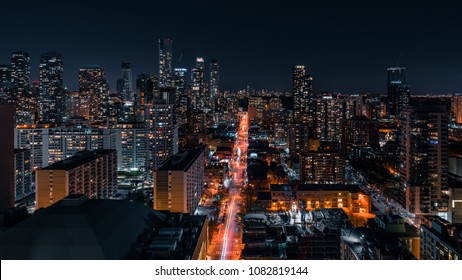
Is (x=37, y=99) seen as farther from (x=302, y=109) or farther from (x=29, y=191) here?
(x=302, y=109)

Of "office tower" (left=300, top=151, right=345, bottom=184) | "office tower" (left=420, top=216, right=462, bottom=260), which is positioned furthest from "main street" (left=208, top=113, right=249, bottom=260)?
"office tower" (left=420, top=216, right=462, bottom=260)

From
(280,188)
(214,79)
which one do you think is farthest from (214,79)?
(280,188)

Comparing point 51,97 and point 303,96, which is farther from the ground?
point 303,96

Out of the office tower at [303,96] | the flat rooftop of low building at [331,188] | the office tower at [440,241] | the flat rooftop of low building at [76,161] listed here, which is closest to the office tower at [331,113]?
the office tower at [303,96]

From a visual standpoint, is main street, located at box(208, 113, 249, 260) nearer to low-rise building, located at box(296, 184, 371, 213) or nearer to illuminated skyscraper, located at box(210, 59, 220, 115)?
low-rise building, located at box(296, 184, 371, 213)

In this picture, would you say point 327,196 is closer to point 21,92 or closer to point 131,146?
point 131,146

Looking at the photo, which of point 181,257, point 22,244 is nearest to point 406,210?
point 181,257
